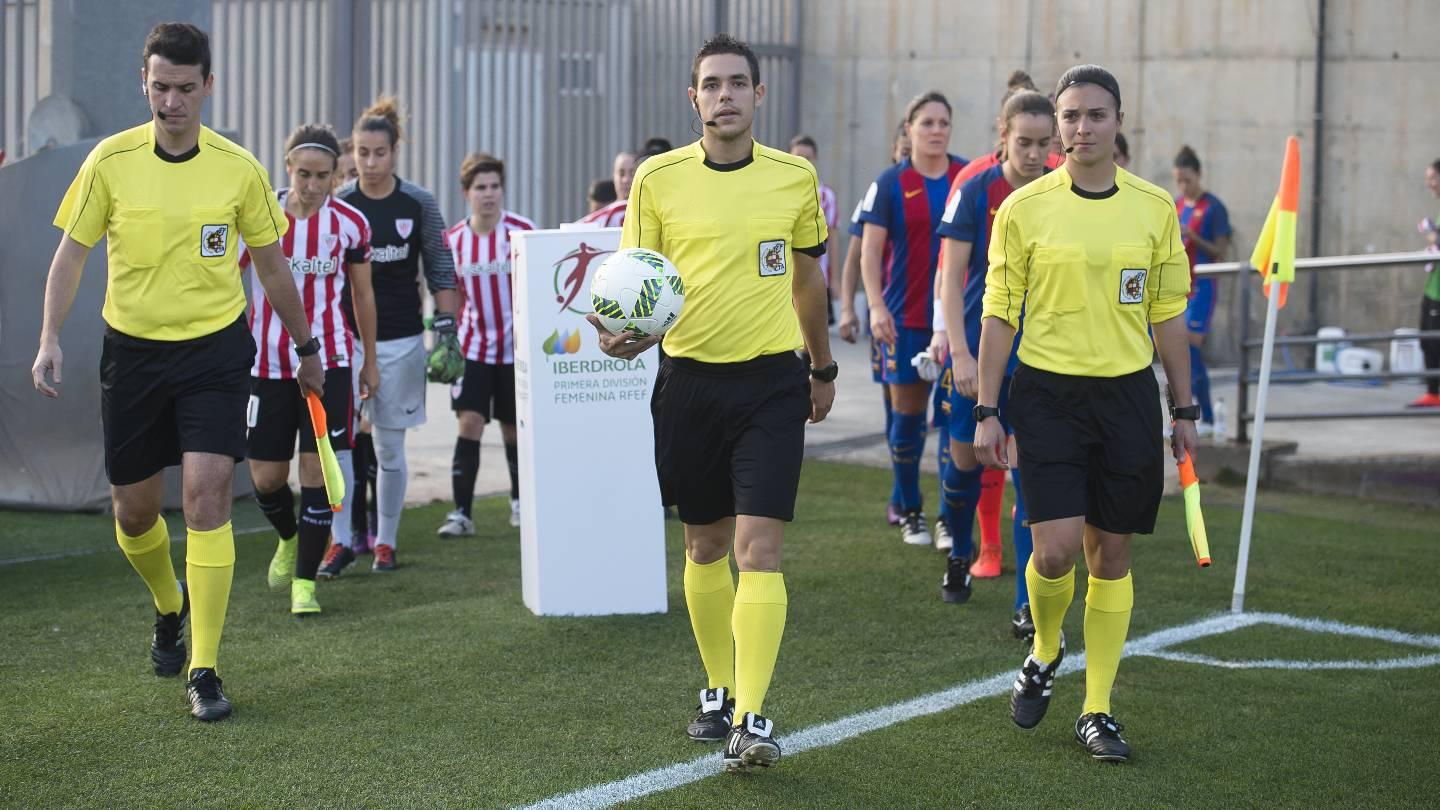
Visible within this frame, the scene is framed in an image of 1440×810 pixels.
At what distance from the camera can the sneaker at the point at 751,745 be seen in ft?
14.8

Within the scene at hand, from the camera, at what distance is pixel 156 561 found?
5633 millimetres

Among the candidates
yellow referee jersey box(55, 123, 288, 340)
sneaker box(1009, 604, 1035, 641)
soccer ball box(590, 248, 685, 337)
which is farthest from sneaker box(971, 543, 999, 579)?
yellow referee jersey box(55, 123, 288, 340)

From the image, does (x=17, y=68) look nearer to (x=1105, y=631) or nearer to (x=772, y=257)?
(x=772, y=257)

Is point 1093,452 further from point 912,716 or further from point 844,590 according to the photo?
point 844,590

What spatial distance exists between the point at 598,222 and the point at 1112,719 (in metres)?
4.43

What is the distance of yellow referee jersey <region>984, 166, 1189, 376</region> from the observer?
15.9 ft

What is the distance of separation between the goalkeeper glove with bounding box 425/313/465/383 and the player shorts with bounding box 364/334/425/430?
7 cm

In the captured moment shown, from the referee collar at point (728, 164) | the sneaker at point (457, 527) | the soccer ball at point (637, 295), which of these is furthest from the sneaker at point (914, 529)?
the soccer ball at point (637, 295)

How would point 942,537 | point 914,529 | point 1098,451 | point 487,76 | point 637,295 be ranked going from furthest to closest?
point 487,76
point 914,529
point 942,537
point 1098,451
point 637,295

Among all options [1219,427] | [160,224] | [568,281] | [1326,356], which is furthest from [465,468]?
[1326,356]

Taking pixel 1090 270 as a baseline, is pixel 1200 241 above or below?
above

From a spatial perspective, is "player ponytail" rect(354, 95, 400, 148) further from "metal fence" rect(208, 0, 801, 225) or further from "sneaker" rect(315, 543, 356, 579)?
"metal fence" rect(208, 0, 801, 225)

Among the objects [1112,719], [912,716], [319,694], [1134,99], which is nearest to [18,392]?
[319,694]

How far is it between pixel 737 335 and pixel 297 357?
8.30 ft
